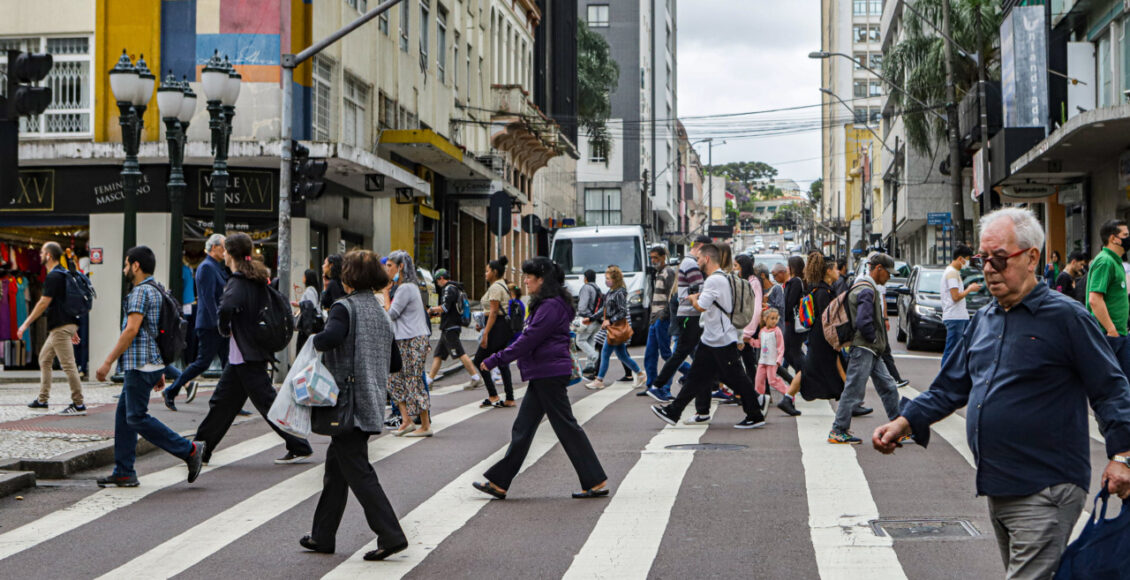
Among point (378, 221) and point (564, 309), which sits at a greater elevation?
point (378, 221)

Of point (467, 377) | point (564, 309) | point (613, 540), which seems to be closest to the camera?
point (613, 540)

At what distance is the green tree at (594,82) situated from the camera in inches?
2445

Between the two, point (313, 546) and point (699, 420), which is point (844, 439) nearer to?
point (699, 420)

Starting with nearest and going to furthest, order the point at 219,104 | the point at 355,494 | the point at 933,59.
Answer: the point at 355,494 < the point at 219,104 < the point at 933,59

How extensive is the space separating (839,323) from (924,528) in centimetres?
404

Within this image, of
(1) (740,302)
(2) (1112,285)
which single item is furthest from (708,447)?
(2) (1112,285)

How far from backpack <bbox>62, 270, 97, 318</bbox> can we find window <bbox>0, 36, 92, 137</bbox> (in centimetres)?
904

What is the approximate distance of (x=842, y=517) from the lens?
771 cm

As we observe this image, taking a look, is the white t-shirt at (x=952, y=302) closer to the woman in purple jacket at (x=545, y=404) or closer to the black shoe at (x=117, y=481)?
the woman in purple jacket at (x=545, y=404)

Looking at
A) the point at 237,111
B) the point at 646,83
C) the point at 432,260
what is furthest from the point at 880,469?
the point at 646,83

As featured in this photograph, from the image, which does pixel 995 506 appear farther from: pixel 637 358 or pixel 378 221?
pixel 378 221

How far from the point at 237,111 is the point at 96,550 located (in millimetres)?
16218

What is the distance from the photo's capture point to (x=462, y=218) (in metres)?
39.5

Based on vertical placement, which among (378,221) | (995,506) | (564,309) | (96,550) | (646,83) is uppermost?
(646,83)
